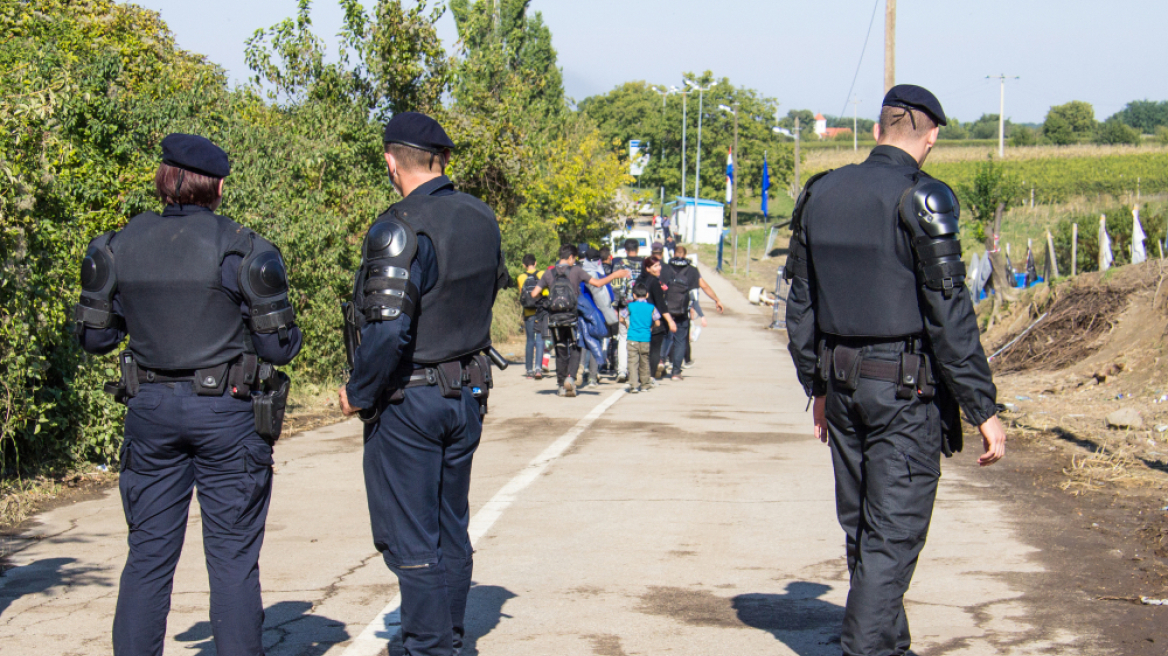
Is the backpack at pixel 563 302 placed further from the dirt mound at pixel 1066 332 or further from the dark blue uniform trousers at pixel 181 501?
the dark blue uniform trousers at pixel 181 501

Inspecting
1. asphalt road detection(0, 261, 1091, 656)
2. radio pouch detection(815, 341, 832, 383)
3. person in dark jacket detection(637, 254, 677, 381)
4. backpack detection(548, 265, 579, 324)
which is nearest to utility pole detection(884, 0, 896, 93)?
person in dark jacket detection(637, 254, 677, 381)

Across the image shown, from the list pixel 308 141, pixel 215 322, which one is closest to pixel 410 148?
pixel 215 322

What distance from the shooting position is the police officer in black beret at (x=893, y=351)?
370cm

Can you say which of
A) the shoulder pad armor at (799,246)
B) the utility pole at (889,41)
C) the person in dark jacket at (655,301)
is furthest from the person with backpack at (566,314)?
the utility pole at (889,41)

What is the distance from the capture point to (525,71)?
26.4m

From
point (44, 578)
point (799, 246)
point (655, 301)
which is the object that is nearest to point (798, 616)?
point (799, 246)

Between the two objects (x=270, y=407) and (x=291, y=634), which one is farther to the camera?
(x=291, y=634)

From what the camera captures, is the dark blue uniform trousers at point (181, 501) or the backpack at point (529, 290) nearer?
the dark blue uniform trousers at point (181, 501)

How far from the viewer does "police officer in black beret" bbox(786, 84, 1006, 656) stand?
370 centimetres

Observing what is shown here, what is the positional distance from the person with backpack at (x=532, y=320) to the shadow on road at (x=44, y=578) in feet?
32.0

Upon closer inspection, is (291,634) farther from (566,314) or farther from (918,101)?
(566,314)

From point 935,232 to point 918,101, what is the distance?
1.93 ft

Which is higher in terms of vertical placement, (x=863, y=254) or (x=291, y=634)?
(x=863, y=254)

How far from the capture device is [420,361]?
377 centimetres
